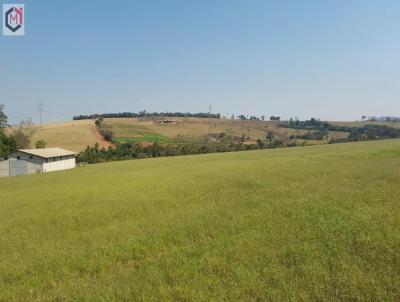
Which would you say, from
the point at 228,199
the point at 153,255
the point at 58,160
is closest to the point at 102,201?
the point at 228,199

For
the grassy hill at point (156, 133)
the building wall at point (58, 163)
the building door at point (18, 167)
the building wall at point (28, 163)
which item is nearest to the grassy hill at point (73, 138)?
the grassy hill at point (156, 133)

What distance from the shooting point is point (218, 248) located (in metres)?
10.3

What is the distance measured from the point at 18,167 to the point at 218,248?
6171 centimetres

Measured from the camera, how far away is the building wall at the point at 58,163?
213 ft

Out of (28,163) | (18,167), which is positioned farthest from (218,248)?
(18,167)

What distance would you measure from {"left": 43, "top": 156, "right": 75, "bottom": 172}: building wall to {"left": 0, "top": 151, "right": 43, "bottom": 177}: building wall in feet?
3.82

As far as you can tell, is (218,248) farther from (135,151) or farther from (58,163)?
(135,151)

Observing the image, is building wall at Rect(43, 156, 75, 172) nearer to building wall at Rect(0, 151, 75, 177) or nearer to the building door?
building wall at Rect(0, 151, 75, 177)

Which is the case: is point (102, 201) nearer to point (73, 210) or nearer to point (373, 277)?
point (73, 210)

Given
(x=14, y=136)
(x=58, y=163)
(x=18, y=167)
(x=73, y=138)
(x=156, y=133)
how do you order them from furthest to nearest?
(x=156, y=133)
(x=73, y=138)
(x=14, y=136)
(x=58, y=163)
(x=18, y=167)

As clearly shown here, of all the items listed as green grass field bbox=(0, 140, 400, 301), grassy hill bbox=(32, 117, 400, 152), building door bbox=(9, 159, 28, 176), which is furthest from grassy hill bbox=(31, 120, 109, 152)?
green grass field bbox=(0, 140, 400, 301)

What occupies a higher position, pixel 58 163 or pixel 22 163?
pixel 22 163

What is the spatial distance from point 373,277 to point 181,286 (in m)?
4.25

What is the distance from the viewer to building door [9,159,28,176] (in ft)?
206
